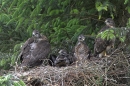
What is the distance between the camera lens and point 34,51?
9.46 meters

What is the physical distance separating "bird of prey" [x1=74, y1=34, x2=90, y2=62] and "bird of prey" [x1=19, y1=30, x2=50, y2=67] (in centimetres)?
74

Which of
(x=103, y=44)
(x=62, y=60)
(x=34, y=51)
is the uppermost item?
(x=103, y=44)

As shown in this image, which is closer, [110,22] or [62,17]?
[110,22]

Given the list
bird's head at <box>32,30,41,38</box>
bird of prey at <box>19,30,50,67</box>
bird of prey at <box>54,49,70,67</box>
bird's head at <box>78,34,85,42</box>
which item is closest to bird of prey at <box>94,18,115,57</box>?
bird's head at <box>78,34,85,42</box>

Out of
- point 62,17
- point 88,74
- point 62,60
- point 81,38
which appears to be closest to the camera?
→ point 88,74

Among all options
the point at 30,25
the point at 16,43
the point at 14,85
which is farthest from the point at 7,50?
the point at 14,85

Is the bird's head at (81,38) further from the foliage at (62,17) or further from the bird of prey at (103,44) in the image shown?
the bird of prey at (103,44)

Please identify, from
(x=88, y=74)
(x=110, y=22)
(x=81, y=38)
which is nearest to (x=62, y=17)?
(x=81, y=38)

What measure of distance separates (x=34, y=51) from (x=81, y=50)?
1.11 meters

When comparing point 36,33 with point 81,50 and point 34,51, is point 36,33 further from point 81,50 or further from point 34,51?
point 81,50

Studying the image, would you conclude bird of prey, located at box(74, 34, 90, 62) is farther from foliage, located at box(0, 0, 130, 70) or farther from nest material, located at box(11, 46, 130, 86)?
nest material, located at box(11, 46, 130, 86)

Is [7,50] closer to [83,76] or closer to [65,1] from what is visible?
[65,1]

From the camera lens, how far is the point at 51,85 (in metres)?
7.46

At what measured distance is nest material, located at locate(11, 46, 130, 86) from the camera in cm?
768
